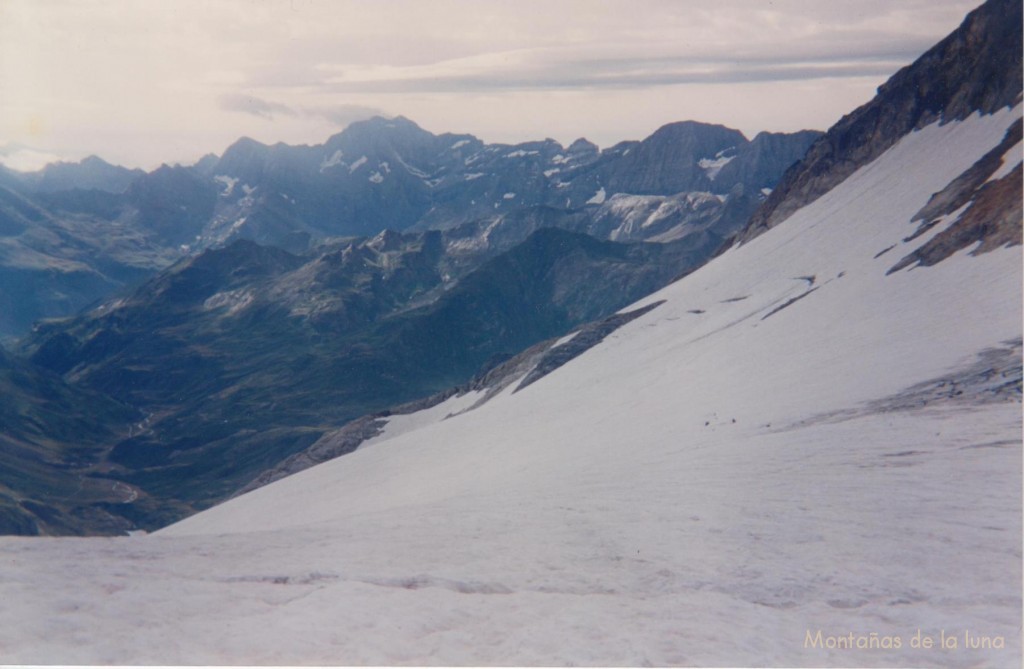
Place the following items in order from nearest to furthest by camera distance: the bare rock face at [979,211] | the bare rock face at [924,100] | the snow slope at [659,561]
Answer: the snow slope at [659,561], the bare rock face at [979,211], the bare rock face at [924,100]

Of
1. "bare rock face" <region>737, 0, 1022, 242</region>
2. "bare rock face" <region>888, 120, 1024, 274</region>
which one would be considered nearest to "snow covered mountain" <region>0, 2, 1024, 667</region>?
"bare rock face" <region>888, 120, 1024, 274</region>

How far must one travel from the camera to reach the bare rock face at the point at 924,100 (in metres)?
72.5

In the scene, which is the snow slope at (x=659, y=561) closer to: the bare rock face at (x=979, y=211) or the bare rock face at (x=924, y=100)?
the bare rock face at (x=979, y=211)

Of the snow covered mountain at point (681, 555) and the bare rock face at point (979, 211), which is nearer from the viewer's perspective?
the snow covered mountain at point (681, 555)

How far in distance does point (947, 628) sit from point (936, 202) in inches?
2034

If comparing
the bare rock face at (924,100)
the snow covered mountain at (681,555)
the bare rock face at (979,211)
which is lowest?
the snow covered mountain at (681,555)

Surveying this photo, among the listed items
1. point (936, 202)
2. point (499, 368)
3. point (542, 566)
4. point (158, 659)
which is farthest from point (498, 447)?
point (499, 368)

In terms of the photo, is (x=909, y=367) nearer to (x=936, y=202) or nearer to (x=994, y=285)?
(x=994, y=285)

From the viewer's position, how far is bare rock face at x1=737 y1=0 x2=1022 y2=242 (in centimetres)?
7250

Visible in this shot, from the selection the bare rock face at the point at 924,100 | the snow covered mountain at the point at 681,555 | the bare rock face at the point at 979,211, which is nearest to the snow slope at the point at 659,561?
the snow covered mountain at the point at 681,555

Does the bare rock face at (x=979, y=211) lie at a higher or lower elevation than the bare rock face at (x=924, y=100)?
lower

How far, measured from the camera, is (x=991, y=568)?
12.6 meters

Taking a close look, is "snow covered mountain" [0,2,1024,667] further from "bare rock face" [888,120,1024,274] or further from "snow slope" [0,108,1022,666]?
"bare rock face" [888,120,1024,274]

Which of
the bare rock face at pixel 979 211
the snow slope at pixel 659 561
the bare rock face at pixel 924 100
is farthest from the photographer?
the bare rock face at pixel 924 100
